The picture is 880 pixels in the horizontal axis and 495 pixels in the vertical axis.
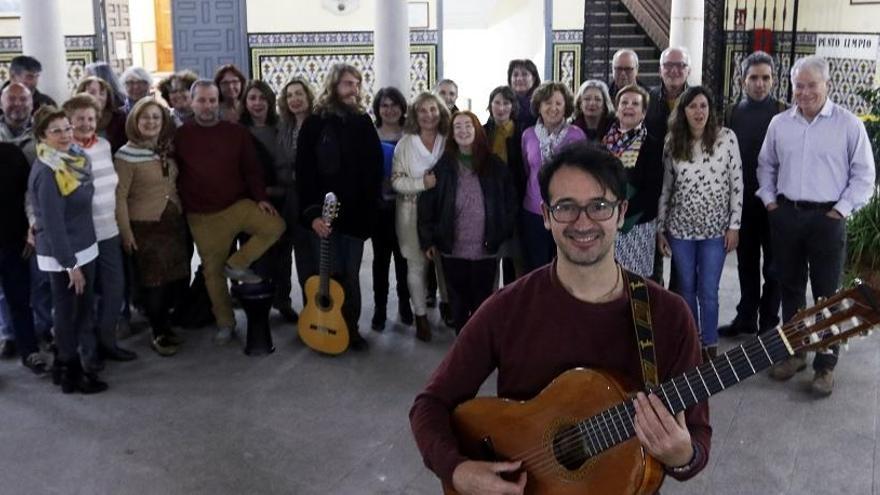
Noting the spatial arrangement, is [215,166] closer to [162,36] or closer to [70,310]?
[70,310]

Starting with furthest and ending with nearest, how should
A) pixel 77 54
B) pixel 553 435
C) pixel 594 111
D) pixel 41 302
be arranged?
pixel 77 54
pixel 41 302
pixel 594 111
pixel 553 435

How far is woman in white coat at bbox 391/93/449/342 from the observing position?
511cm

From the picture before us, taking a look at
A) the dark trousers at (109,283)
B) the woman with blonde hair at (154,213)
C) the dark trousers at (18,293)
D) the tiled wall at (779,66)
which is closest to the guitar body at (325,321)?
the woman with blonde hair at (154,213)

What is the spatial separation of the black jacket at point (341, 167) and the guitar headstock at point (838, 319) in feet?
11.6

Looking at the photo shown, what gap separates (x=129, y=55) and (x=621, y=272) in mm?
→ 9078

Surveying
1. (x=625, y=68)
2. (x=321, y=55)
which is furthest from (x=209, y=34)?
(x=625, y=68)

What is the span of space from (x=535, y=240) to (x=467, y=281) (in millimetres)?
425

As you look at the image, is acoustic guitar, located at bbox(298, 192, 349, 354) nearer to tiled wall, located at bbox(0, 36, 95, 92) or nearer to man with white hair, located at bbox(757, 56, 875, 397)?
man with white hair, located at bbox(757, 56, 875, 397)

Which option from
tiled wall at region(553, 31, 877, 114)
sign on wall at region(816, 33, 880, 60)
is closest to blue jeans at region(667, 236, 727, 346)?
tiled wall at region(553, 31, 877, 114)

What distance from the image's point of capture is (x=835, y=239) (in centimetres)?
451

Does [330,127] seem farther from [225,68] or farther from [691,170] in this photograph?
[691,170]

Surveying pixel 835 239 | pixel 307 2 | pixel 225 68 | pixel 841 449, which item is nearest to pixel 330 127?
pixel 225 68

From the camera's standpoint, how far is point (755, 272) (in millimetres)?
5355

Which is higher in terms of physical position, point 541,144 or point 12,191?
point 541,144
